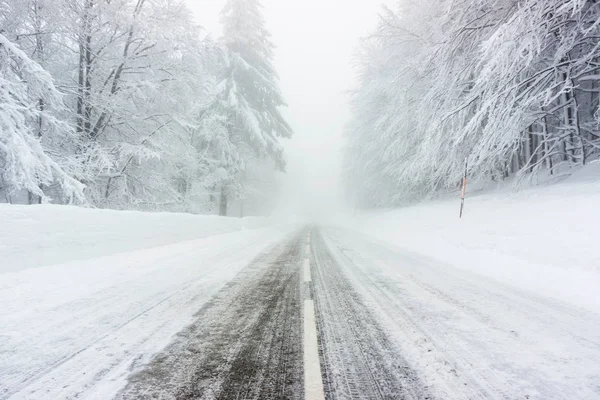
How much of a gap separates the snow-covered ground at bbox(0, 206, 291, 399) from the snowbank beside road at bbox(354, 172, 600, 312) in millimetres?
5010

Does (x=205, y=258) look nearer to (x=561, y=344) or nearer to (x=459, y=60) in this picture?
(x=561, y=344)

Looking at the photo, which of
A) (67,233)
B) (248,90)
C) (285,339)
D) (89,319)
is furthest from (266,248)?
→ (248,90)

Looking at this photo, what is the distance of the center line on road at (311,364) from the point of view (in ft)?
6.84

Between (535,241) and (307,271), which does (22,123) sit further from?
(535,241)

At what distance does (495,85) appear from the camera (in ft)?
28.8

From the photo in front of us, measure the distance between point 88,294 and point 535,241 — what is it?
7.98m

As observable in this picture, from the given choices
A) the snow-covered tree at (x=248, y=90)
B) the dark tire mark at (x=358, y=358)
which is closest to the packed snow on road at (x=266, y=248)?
the dark tire mark at (x=358, y=358)

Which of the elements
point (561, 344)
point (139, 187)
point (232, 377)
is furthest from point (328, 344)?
point (139, 187)

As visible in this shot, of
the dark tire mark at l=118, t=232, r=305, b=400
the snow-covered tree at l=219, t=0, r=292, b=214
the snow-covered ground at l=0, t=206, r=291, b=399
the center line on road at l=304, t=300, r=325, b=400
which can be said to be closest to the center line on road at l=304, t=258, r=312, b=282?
the dark tire mark at l=118, t=232, r=305, b=400

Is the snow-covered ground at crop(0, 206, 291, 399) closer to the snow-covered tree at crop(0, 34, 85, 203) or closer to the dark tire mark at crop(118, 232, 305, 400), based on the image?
the dark tire mark at crop(118, 232, 305, 400)

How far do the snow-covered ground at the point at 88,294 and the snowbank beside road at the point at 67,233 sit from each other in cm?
2

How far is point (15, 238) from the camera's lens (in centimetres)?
519

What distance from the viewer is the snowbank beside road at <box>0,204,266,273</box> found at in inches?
203

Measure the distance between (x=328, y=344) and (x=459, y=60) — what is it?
9.71m
